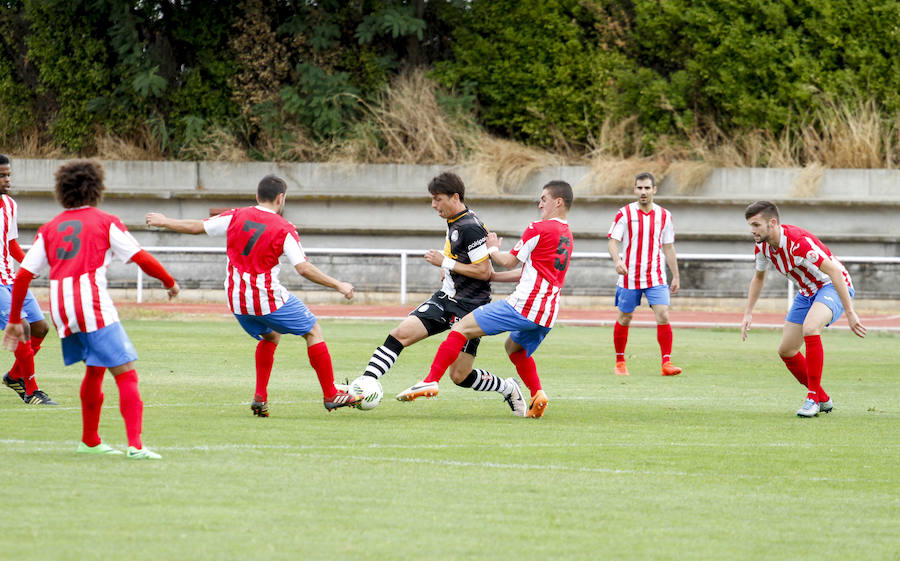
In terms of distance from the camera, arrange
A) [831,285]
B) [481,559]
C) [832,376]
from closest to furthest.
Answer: [481,559] < [831,285] < [832,376]

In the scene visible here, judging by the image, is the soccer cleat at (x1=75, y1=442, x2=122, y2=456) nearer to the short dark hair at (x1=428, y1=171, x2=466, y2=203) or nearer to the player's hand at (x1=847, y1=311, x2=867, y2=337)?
→ the short dark hair at (x1=428, y1=171, x2=466, y2=203)

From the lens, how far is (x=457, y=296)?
400 inches

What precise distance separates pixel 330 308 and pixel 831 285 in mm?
14841

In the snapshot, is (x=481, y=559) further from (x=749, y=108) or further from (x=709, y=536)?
(x=749, y=108)

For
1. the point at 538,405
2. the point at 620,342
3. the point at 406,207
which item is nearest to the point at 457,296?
the point at 538,405

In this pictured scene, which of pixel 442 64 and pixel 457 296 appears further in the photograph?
pixel 442 64

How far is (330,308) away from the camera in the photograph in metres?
24.3

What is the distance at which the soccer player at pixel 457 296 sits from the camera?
9.91 meters

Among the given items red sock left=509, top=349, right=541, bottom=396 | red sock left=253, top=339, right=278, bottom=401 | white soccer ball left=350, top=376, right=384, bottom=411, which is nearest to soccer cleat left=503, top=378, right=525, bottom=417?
red sock left=509, top=349, right=541, bottom=396

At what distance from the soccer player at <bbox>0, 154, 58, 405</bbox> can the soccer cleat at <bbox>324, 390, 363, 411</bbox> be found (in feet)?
7.83

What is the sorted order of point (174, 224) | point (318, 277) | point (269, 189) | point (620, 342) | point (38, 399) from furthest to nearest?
point (620, 342)
point (38, 399)
point (269, 189)
point (318, 277)
point (174, 224)

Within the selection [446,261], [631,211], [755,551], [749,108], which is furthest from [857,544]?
[749,108]

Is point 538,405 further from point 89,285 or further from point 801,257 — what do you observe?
point 89,285

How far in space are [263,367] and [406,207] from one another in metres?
20.0
